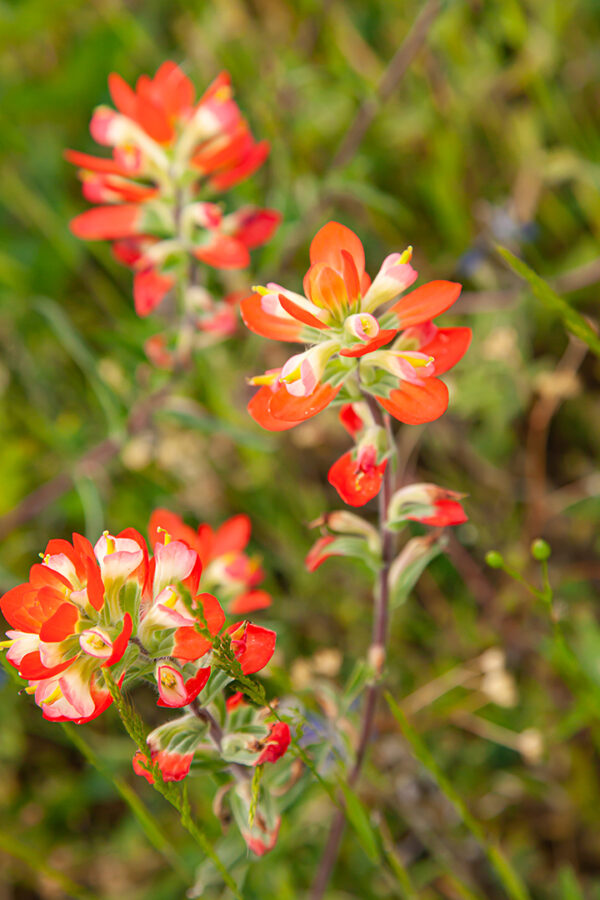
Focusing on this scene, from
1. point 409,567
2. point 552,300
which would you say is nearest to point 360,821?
point 409,567

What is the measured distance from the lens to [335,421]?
2658 millimetres

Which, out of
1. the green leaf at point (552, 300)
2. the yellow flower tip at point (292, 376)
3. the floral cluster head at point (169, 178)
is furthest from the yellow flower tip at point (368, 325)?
the floral cluster head at point (169, 178)

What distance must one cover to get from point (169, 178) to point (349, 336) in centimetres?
104

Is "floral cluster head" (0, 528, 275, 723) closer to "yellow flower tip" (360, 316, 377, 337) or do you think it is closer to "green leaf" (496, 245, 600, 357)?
"yellow flower tip" (360, 316, 377, 337)

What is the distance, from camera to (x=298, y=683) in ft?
6.07

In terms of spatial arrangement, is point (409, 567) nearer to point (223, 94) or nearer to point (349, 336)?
point (349, 336)

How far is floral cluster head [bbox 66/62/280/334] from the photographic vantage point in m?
1.89

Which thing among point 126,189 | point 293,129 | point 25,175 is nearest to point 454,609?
point 126,189

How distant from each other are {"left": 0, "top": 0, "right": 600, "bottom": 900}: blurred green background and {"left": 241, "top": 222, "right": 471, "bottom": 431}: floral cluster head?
2.69 ft

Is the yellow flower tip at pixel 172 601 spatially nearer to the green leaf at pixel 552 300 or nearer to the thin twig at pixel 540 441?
the green leaf at pixel 552 300

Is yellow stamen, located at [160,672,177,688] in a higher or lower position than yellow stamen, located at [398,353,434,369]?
lower

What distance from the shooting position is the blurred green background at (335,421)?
221 centimetres

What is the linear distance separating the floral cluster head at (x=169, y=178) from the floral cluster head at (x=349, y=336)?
71 cm

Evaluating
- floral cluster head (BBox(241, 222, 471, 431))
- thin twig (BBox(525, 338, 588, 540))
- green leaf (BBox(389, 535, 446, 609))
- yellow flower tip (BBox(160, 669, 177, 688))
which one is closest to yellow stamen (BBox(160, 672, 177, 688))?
yellow flower tip (BBox(160, 669, 177, 688))
